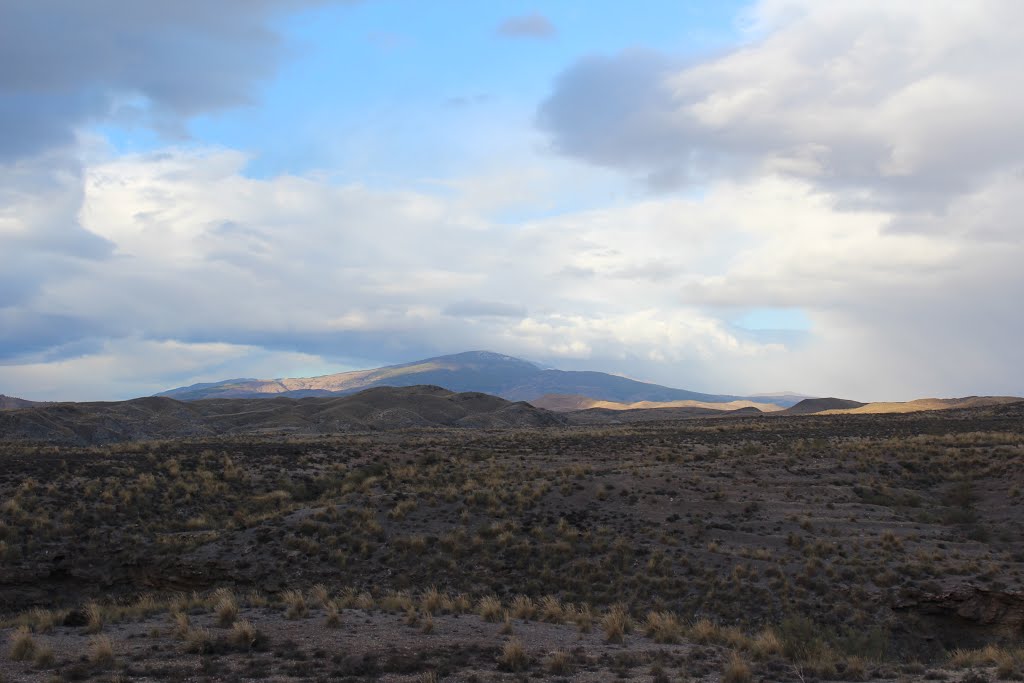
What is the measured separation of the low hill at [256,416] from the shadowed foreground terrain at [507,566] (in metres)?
35.7

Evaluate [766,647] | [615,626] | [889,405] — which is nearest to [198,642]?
[615,626]

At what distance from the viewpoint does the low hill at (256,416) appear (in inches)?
2655

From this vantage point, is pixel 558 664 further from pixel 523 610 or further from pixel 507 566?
pixel 507 566

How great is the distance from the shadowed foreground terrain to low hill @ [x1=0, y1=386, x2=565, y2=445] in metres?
35.7

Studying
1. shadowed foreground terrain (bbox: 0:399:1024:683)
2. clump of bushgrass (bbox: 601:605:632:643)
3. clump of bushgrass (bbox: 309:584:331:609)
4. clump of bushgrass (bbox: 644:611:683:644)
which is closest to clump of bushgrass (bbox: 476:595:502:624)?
shadowed foreground terrain (bbox: 0:399:1024:683)

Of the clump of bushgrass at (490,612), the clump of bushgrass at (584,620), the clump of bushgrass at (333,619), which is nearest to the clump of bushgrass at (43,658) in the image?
the clump of bushgrass at (333,619)

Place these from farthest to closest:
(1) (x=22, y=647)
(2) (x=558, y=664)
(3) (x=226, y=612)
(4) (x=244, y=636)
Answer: (3) (x=226, y=612)
(4) (x=244, y=636)
(1) (x=22, y=647)
(2) (x=558, y=664)

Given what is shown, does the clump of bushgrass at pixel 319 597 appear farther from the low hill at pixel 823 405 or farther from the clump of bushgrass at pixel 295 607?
the low hill at pixel 823 405

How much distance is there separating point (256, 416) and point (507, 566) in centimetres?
7634

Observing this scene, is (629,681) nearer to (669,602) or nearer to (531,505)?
(669,602)

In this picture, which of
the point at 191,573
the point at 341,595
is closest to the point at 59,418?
the point at 191,573

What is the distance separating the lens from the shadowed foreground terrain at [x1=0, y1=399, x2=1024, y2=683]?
1280cm

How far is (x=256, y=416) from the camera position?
90250 millimetres

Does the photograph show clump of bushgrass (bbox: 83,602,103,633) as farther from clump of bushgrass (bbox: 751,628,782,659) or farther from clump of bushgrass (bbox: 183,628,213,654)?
clump of bushgrass (bbox: 751,628,782,659)
